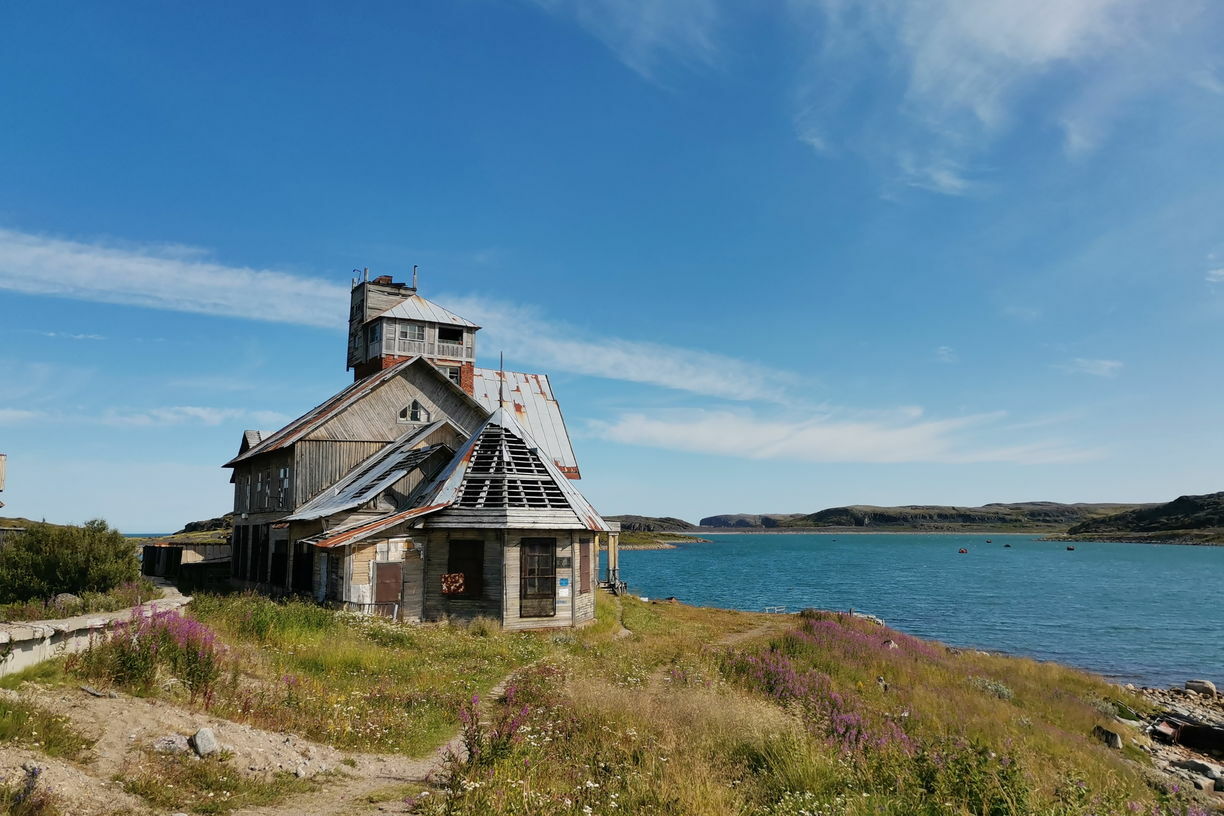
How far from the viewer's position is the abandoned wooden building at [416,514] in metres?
23.3

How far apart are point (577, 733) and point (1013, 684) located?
1874 centimetres

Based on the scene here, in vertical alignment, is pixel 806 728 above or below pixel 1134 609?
above

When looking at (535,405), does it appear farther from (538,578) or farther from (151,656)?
(151,656)

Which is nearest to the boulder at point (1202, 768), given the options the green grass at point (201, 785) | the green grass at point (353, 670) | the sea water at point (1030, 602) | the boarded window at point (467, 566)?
the sea water at point (1030, 602)

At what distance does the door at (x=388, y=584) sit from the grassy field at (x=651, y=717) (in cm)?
144

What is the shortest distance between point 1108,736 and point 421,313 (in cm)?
3528

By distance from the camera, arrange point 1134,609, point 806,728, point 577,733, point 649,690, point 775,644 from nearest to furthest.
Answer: point 577,733
point 806,728
point 649,690
point 775,644
point 1134,609

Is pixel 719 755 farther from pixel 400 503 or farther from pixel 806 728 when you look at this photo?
pixel 400 503

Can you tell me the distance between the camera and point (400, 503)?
26719 mm

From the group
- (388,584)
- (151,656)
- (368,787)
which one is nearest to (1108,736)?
(368,787)

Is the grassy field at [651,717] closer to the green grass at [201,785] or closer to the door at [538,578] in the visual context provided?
the green grass at [201,785]

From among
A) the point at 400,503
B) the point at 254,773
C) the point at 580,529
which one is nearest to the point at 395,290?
the point at 400,503

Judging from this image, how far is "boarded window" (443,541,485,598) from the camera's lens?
23.5m

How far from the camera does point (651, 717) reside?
12.1m
